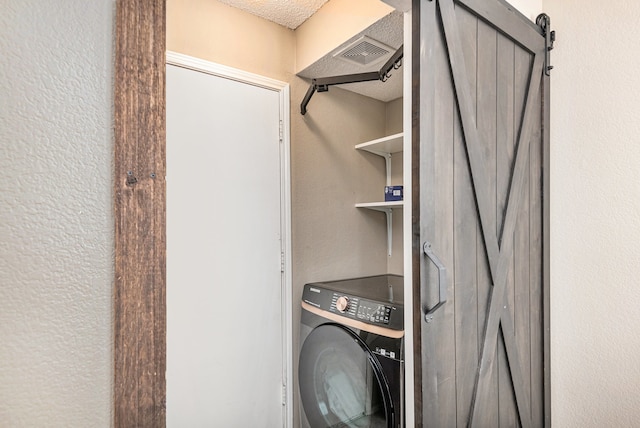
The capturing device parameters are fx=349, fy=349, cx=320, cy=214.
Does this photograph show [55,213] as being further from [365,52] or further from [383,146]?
[383,146]

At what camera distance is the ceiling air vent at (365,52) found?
1.81m

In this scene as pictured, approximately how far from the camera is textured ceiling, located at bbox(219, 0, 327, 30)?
1.87 m

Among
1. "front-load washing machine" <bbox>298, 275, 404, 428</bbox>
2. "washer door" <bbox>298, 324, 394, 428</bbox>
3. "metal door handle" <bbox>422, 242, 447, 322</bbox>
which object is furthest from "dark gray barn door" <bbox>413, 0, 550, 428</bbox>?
"washer door" <bbox>298, 324, 394, 428</bbox>

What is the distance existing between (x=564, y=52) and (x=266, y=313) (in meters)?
1.99

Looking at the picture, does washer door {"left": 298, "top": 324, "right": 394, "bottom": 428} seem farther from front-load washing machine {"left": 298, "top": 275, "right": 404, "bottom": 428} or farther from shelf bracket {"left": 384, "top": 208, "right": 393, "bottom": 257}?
shelf bracket {"left": 384, "top": 208, "right": 393, "bottom": 257}

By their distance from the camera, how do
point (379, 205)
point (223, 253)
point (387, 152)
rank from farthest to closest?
point (387, 152), point (379, 205), point (223, 253)

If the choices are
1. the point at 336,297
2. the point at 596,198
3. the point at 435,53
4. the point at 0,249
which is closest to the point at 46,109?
the point at 0,249

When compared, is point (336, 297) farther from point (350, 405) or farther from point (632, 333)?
point (632, 333)

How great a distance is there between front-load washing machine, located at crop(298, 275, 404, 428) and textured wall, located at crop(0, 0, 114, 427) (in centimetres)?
118

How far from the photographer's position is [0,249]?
440 millimetres

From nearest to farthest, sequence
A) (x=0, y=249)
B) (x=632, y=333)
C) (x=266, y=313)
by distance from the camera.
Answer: (x=0, y=249)
(x=632, y=333)
(x=266, y=313)

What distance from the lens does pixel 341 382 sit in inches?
67.6

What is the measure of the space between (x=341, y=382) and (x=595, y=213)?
1376mm

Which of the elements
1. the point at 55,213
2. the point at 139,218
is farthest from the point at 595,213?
the point at 55,213
